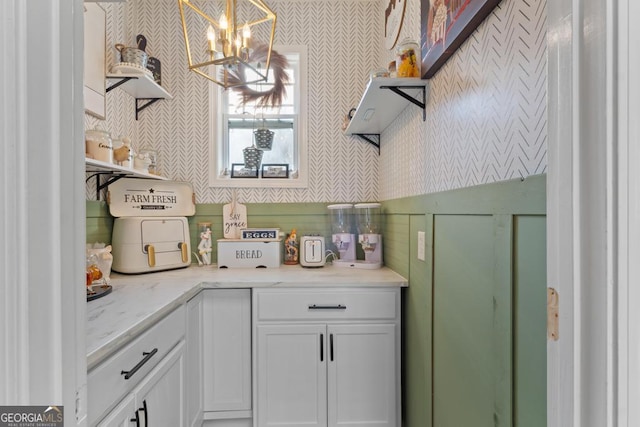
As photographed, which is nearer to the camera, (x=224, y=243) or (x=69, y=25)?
(x=69, y=25)

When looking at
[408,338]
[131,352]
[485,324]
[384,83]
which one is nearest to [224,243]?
[131,352]

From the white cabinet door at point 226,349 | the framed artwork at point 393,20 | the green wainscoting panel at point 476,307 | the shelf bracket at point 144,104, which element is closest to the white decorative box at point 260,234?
the white cabinet door at point 226,349

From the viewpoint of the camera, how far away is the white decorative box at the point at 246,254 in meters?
2.03

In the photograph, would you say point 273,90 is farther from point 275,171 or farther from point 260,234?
point 260,234

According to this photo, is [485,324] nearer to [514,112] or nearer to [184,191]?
[514,112]

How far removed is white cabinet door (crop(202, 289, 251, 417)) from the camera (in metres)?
1.63

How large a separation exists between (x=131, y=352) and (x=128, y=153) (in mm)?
1077

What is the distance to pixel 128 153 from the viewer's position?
5.31 ft

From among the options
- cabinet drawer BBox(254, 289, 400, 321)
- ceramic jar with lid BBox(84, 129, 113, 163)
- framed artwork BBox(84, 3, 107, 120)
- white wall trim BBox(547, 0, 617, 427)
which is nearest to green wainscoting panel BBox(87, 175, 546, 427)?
cabinet drawer BBox(254, 289, 400, 321)

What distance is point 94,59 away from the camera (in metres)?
1.64

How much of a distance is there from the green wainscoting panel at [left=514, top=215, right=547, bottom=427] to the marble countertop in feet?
2.85

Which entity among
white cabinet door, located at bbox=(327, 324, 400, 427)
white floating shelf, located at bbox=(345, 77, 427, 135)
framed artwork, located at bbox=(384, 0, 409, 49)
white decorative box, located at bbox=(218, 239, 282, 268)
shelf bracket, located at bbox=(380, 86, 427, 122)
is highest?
framed artwork, located at bbox=(384, 0, 409, 49)

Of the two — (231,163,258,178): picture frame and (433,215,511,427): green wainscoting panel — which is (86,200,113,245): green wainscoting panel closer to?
(231,163,258,178): picture frame
